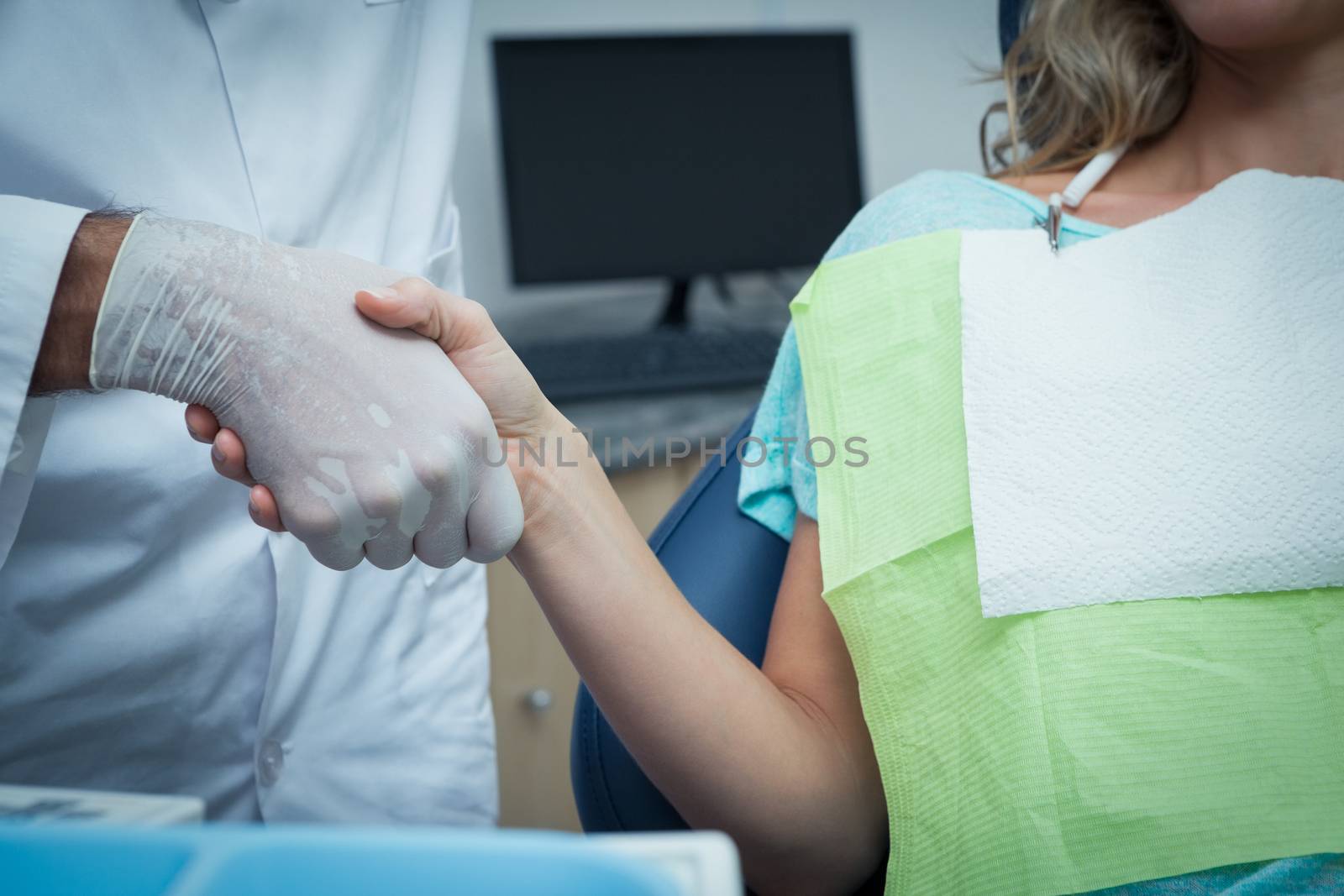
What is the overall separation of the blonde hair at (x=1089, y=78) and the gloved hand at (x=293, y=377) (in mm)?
700

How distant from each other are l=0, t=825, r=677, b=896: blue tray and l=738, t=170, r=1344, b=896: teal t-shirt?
1.79 feet

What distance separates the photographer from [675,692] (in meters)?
0.69

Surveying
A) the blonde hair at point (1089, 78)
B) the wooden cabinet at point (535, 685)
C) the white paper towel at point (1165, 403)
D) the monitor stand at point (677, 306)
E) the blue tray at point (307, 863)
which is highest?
the blonde hair at point (1089, 78)

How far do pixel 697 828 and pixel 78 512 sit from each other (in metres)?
0.47

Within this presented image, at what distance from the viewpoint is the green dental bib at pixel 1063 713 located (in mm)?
634

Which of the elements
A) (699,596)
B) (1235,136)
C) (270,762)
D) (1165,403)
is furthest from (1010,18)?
(270,762)

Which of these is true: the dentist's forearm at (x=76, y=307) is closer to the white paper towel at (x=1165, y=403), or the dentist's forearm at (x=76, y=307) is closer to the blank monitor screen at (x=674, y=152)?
the white paper towel at (x=1165, y=403)

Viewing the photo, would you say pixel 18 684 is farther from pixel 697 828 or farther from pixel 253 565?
pixel 697 828

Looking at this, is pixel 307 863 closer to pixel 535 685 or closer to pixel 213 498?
pixel 213 498

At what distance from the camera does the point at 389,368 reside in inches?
23.8

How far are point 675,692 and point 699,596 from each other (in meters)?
0.13

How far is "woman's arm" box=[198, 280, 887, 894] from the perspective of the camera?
2.25 feet

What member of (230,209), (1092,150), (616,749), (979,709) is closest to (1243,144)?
(1092,150)

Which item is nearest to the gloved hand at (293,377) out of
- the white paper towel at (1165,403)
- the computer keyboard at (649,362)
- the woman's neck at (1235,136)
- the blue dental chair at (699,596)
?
the blue dental chair at (699,596)
